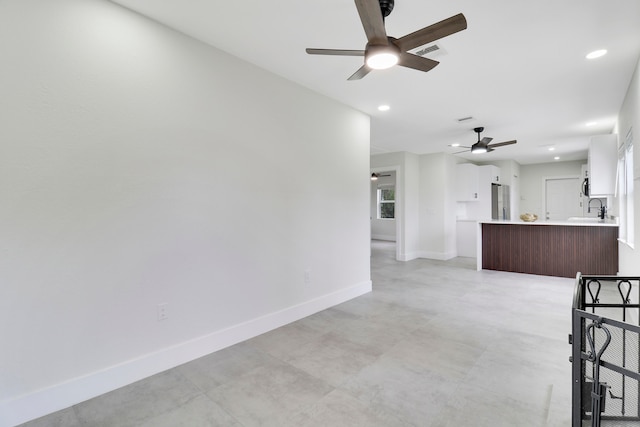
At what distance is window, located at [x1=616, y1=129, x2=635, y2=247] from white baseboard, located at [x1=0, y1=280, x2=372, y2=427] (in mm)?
4160

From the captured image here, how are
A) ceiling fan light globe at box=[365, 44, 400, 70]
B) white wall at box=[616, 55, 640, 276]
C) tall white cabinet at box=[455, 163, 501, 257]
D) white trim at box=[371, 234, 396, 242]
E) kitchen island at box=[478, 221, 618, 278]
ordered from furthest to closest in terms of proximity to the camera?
white trim at box=[371, 234, 396, 242] → tall white cabinet at box=[455, 163, 501, 257] → kitchen island at box=[478, 221, 618, 278] → white wall at box=[616, 55, 640, 276] → ceiling fan light globe at box=[365, 44, 400, 70]

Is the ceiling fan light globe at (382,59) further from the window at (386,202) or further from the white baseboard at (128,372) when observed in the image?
the window at (386,202)

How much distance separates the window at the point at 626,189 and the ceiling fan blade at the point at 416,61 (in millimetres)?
2927

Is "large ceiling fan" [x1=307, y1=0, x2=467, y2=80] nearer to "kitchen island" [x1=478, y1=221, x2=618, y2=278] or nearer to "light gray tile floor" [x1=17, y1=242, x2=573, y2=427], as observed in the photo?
"light gray tile floor" [x1=17, y1=242, x2=573, y2=427]

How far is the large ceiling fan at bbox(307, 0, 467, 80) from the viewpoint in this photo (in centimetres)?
161

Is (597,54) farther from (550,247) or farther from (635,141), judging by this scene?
(550,247)

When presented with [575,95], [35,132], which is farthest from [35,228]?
[575,95]

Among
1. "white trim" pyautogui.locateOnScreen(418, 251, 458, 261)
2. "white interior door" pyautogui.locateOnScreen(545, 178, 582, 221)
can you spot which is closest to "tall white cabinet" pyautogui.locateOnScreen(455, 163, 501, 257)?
"white trim" pyautogui.locateOnScreen(418, 251, 458, 261)

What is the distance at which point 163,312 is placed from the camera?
2.31 metres

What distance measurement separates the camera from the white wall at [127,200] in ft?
5.79

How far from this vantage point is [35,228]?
1804 millimetres

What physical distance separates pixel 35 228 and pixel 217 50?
1902 millimetres

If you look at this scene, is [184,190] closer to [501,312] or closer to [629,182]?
[501,312]

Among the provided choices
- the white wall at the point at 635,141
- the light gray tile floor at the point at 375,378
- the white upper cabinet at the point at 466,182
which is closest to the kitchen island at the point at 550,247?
the white wall at the point at 635,141
